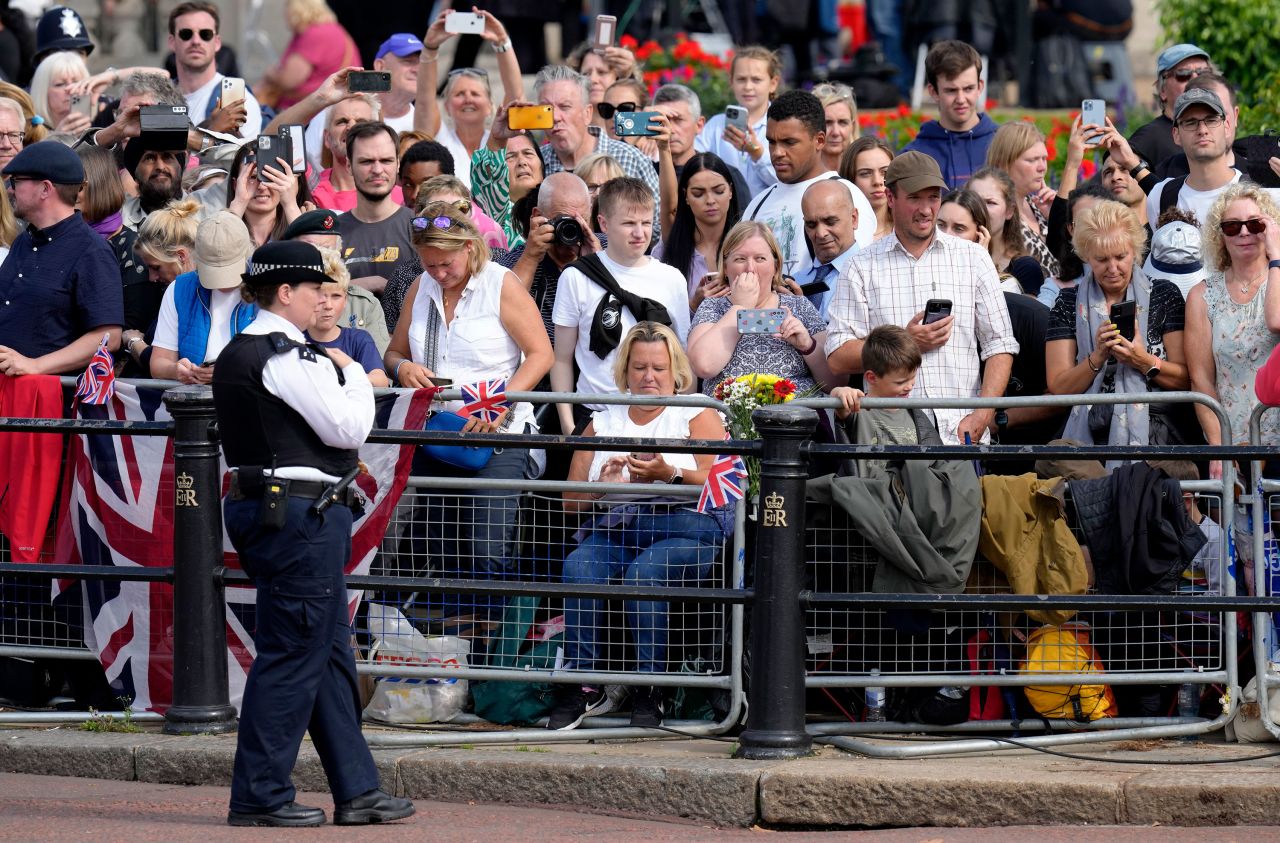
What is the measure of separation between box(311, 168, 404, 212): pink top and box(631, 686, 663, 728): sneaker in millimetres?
3940

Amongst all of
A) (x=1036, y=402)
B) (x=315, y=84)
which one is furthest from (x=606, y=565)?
(x=315, y=84)

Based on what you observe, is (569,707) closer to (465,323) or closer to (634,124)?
(465,323)

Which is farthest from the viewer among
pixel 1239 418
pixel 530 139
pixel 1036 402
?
pixel 530 139

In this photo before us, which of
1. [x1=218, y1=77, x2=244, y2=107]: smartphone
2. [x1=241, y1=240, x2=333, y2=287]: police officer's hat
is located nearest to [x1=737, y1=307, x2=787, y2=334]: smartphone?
[x1=241, y1=240, x2=333, y2=287]: police officer's hat

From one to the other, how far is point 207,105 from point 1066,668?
6.81m

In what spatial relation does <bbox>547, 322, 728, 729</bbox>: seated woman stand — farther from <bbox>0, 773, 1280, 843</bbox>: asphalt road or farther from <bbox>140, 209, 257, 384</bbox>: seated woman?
<bbox>140, 209, 257, 384</bbox>: seated woman

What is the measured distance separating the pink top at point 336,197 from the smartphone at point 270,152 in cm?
89

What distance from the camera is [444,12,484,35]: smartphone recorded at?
1183cm

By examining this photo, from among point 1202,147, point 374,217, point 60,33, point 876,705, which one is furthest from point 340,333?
point 60,33

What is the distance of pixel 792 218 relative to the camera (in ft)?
33.9

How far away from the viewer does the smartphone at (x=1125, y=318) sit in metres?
8.66

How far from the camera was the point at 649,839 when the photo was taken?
7133mm

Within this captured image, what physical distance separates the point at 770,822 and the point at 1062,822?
1055 mm

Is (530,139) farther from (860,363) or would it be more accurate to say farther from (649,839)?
(649,839)
